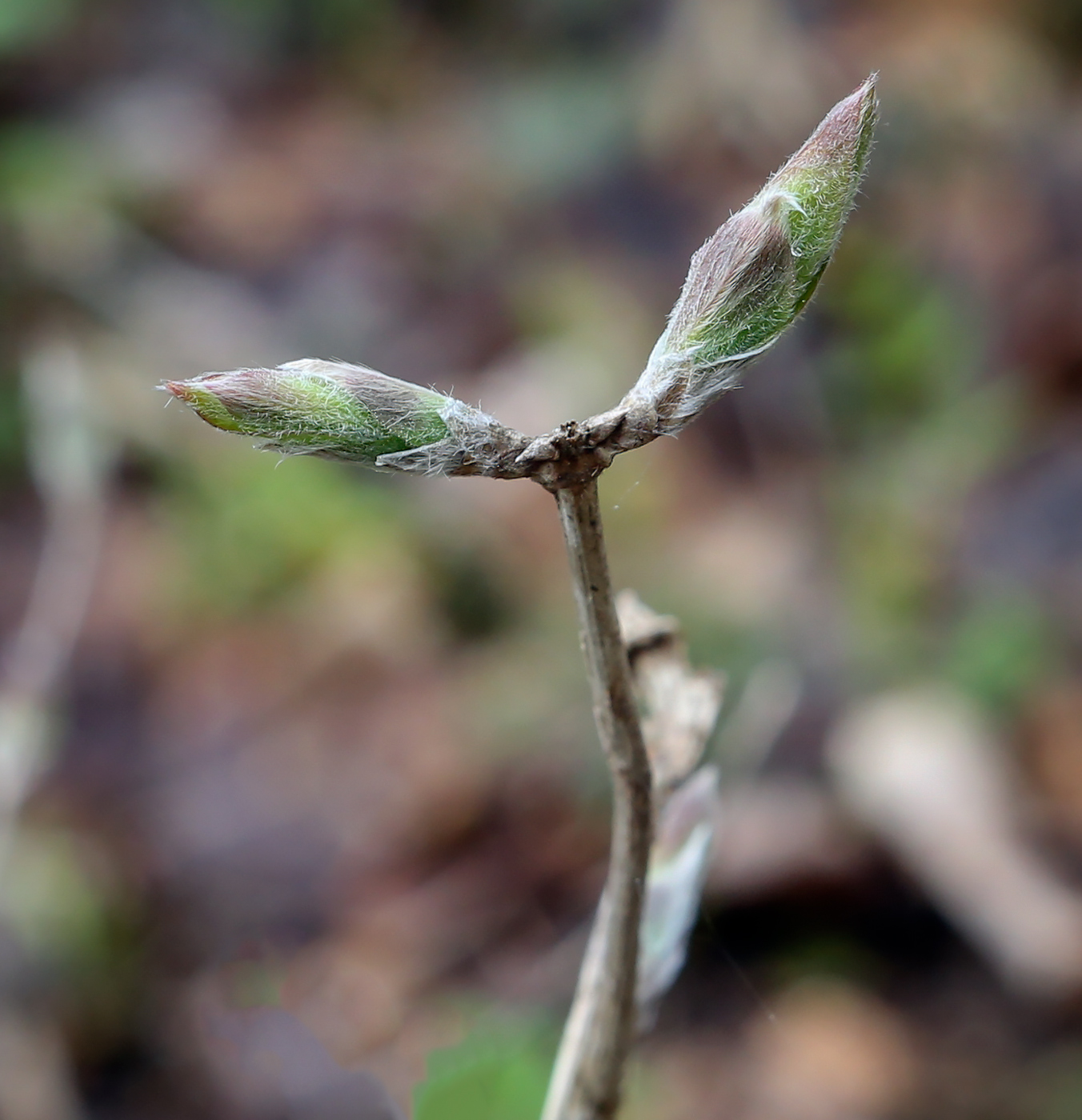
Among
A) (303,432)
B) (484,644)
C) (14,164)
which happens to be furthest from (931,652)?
(14,164)

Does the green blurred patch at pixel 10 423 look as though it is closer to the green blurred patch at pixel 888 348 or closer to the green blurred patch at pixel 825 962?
the green blurred patch at pixel 888 348

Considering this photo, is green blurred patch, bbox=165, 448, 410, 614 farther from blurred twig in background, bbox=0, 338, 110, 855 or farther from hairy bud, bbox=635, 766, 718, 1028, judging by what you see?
hairy bud, bbox=635, 766, 718, 1028

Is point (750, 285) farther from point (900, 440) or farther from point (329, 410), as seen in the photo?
point (900, 440)

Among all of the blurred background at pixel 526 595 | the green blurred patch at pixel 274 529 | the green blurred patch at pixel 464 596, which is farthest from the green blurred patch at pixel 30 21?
the green blurred patch at pixel 464 596

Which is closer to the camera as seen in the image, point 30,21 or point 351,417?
point 351,417

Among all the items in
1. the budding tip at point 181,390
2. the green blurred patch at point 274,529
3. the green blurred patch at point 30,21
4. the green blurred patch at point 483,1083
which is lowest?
the green blurred patch at point 483,1083

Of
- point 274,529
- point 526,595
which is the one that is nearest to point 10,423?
point 274,529
